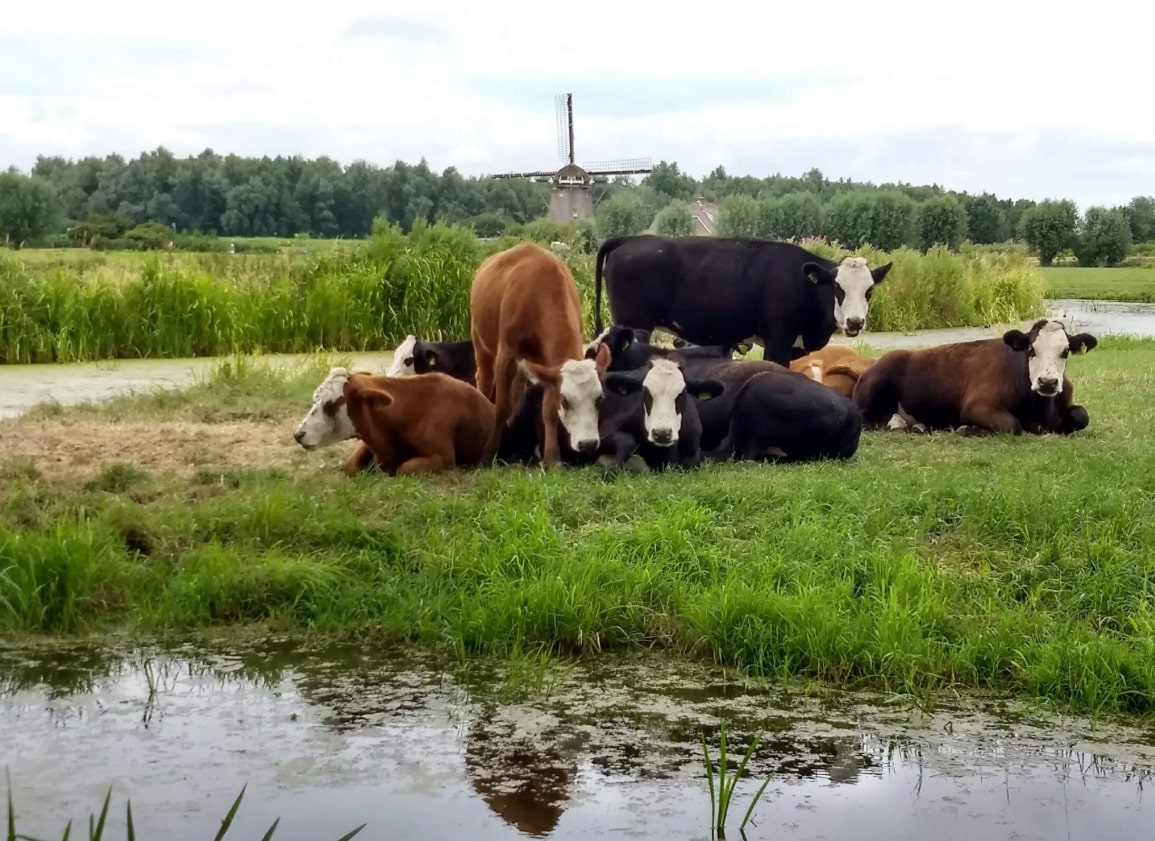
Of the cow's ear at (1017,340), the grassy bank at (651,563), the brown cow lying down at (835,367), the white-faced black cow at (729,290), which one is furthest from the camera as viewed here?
the white-faced black cow at (729,290)

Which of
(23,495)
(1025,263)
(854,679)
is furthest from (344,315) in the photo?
(1025,263)

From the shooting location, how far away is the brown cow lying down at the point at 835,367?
12133 mm

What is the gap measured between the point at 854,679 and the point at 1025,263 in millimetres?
27742

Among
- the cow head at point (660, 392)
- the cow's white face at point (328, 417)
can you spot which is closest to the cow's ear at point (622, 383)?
the cow head at point (660, 392)

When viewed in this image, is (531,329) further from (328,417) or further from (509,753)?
(509,753)

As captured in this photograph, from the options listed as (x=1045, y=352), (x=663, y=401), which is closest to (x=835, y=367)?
(x=1045, y=352)

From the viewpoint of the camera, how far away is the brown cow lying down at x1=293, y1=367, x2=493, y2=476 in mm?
9023

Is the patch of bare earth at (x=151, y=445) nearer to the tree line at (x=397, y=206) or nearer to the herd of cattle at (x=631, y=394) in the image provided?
the herd of cattle at (x=631, y=394)

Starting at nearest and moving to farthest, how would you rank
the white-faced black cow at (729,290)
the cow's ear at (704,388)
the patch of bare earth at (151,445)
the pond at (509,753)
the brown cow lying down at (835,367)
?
the pond at (509,753) → the patch of bare earth at (151,445) → the cow's ear at (704,388) → the brown cow lying down at (835,367) → the white-faced black cow at (729,290)

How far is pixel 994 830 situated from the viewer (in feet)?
14.4

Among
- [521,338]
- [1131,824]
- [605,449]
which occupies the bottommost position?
[1131,824]

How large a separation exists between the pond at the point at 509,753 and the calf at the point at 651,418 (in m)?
3.10

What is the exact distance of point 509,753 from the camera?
497 centimetres

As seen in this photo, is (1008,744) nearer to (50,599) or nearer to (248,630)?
(248,630)
